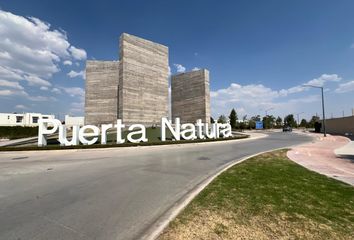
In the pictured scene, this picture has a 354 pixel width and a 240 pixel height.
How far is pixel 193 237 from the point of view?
376 centimetres

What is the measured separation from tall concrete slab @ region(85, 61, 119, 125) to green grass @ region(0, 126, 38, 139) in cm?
1205

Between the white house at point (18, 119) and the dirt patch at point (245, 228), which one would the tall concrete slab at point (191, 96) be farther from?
the white house at point (18, 119)

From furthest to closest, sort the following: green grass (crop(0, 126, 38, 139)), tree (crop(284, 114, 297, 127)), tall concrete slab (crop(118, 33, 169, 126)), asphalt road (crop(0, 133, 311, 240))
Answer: tree (crop(284, 114, 297, 127)) < tall concrete slab (crop(118, 33, 169, 126)) < green grass (crop(0, 126, 38, 139)) < asphalt road (crop(0, 133, 311, 240))

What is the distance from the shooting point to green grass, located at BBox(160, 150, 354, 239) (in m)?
3.90

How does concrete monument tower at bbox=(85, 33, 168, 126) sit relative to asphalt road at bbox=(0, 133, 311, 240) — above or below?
above

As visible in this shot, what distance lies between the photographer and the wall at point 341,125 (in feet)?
150

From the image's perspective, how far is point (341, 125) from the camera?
49.6m

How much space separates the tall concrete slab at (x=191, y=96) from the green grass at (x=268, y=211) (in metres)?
50.6

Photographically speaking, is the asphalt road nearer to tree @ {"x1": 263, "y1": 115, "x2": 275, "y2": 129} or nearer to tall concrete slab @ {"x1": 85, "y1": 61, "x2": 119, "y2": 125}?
tall concrete slab @ {"x1": 85, "y1": 61, "x2": 119, "y2": 125}

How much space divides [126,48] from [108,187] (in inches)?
1670

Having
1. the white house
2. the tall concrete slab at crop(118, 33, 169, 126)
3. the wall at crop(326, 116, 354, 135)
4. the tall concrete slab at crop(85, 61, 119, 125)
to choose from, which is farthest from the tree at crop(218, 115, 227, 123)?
the white house

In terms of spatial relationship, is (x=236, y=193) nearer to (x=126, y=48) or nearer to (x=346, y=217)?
(x=346, y=217)

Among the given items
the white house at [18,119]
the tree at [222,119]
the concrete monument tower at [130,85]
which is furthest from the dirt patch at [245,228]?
the white house at [18,119]

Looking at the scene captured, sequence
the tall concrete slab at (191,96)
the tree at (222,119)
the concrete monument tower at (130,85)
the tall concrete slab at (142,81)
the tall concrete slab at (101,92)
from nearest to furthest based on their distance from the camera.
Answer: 1. the tall concrete slab at (142,81)
2. the concrete monument tower at (130,85)
3. the tall concrete slab at (101,92)
4. the tall concrete slab at (191,96)
5. the tree at (222,119)
